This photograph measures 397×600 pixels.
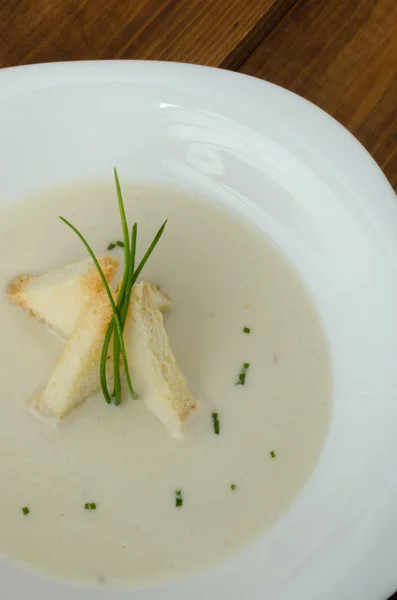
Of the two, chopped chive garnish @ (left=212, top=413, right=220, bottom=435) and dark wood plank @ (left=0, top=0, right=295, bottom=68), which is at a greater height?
dark wood plank @ (left=0, top=0, right=295, bottom=68)

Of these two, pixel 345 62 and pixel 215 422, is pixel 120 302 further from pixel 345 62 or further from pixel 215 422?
pixel 345 62

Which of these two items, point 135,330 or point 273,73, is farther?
point 273,73

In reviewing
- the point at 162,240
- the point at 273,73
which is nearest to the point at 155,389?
the point at 162,240

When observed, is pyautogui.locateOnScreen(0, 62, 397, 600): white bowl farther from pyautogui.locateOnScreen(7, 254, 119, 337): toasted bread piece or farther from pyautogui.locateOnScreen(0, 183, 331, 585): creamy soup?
pyautogui.locateOnScreen(7, 254, 119, 337): toasted bread piece

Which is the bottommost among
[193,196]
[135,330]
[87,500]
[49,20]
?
[87,500]

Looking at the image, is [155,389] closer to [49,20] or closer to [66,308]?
[66,308]

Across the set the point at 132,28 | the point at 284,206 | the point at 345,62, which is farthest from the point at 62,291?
the point at 345,62

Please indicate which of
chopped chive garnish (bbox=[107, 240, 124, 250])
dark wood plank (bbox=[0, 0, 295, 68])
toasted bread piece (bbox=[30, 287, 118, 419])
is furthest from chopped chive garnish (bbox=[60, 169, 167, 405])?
dark wood plank (bbox=[0, 0, 295, 68])
